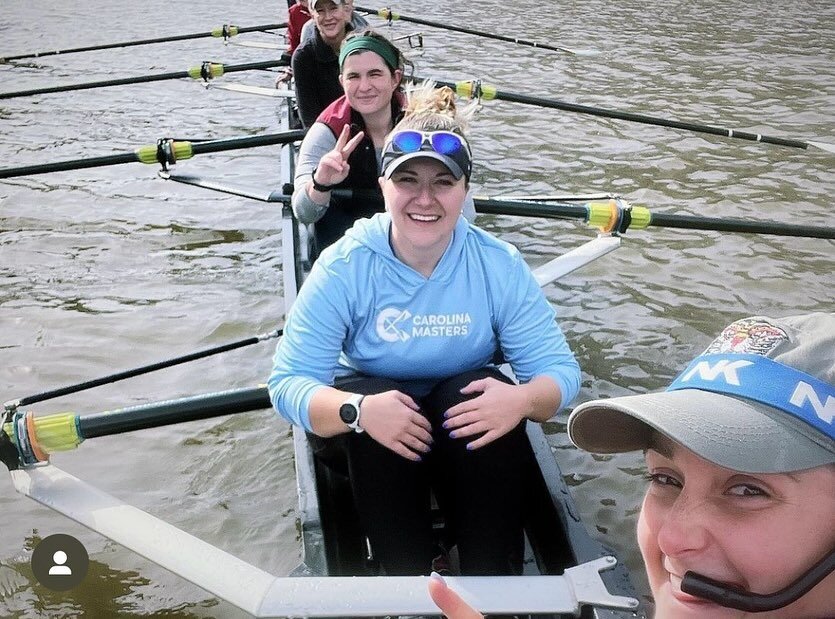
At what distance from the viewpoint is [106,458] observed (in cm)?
293

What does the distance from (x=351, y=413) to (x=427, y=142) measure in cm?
68

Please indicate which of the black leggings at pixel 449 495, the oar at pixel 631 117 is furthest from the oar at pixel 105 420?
the oar at pixel 631 117

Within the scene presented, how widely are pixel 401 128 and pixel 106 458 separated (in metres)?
1.89

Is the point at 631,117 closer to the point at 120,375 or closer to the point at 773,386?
the point at 120,375

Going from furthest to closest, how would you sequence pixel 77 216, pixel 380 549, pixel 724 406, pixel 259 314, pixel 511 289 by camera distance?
pixel 77 216 < pixel 259 314 < pixel 511 289 < pixel 380 549 < pixel 724 406

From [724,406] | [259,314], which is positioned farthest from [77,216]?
[724,406]

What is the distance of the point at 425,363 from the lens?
6.30ft

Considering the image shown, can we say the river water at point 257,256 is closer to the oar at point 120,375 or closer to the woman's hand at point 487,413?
the oar at point 120,375

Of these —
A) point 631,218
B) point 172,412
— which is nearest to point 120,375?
point 172,412

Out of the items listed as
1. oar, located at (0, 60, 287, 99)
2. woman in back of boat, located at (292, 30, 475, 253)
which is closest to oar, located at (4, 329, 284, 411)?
woman in back of boat, located at (292, 30, 475, 253)

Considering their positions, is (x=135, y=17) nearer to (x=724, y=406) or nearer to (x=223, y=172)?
(x=223, y=172)

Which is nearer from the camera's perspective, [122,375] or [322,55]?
[122,375]

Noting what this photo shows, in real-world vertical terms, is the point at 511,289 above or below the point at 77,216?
above

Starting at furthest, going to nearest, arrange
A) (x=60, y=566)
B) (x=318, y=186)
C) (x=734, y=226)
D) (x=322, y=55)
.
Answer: (x=322, y=55) < (x=734, y=226) < (x=318, y=186) < (x=60, y=566)
